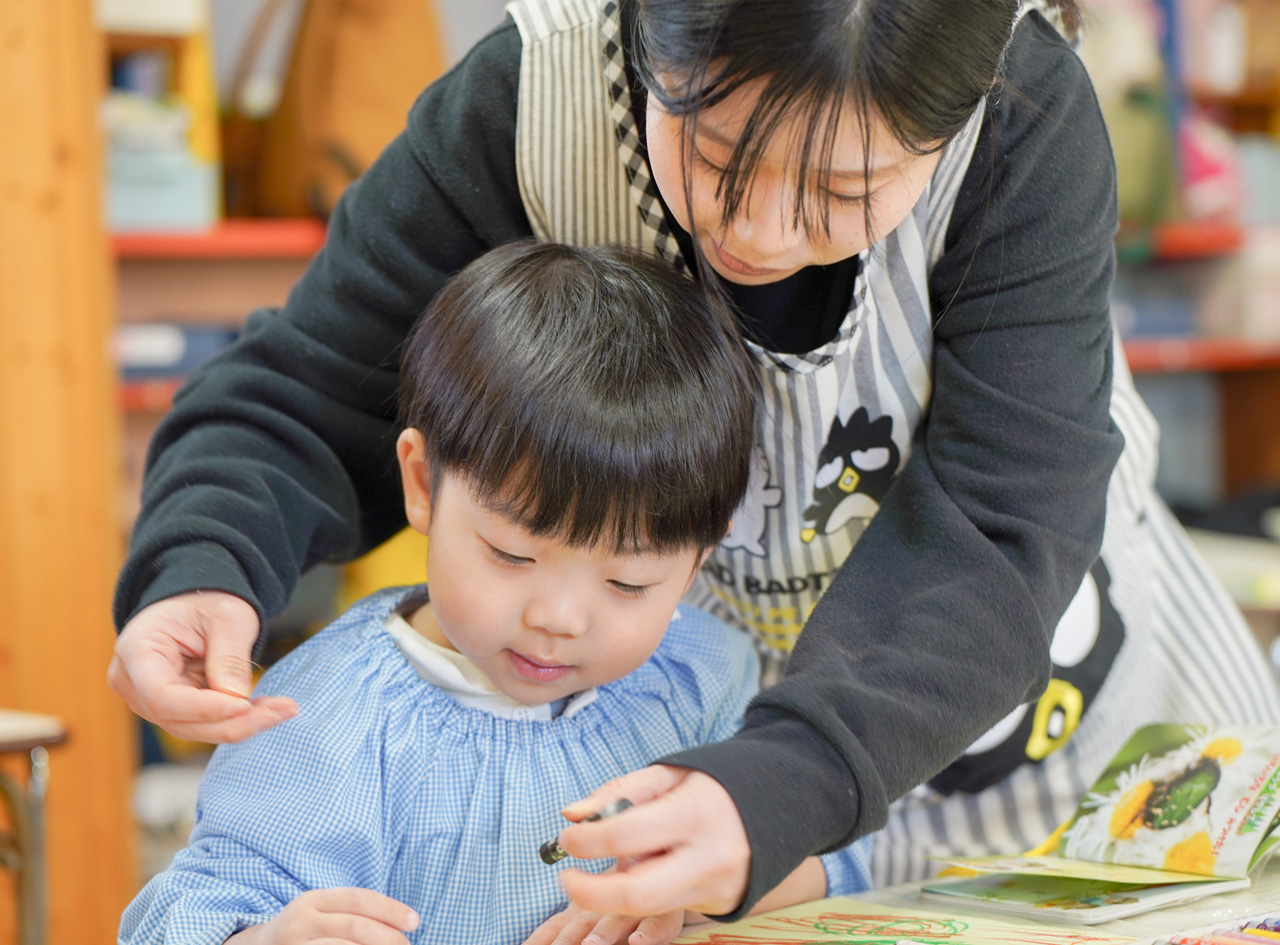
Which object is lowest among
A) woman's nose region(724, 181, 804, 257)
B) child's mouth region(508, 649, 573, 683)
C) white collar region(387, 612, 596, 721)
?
white collar region(387, 612, 596, 721)

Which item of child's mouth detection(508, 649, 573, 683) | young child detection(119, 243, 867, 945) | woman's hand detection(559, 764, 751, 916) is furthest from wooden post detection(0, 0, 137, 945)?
woman's hand detection(559, 764, 751, 916)

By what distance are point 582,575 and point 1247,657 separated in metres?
0.57

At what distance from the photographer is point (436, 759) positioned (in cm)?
78

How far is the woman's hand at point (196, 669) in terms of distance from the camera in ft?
2.09

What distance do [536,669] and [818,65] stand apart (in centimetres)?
36

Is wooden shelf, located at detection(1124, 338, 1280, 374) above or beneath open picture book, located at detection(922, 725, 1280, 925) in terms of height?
beneath

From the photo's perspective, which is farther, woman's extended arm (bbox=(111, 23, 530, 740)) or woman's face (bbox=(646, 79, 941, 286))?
woman's extended arm (bbox=(111, 23, 530, 740))

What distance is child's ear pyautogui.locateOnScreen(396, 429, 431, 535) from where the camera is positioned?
807mm

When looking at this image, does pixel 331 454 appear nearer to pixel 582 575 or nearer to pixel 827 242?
pixel 582 575

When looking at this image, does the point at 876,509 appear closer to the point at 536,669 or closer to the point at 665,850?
the point at 536,669

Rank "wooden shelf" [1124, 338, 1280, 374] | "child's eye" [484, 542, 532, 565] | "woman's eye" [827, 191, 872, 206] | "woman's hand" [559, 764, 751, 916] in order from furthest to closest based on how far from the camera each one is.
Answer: "wooden shelf" [1124, 338, 1280, 374], "child's eye" [484, 542, 532, 565], "woman's eye" [827, 191, 872, 206], "woman's hand" [559, 764, 751, 916]

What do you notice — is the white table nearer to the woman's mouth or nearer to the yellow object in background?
the woman's mouth

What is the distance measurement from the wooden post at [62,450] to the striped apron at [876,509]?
130cm

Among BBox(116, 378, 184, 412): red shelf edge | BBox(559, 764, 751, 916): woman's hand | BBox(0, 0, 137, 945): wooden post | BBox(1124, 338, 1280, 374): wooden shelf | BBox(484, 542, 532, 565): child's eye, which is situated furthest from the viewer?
BBox(1124, 338, 1280, 374): wooden shelf
